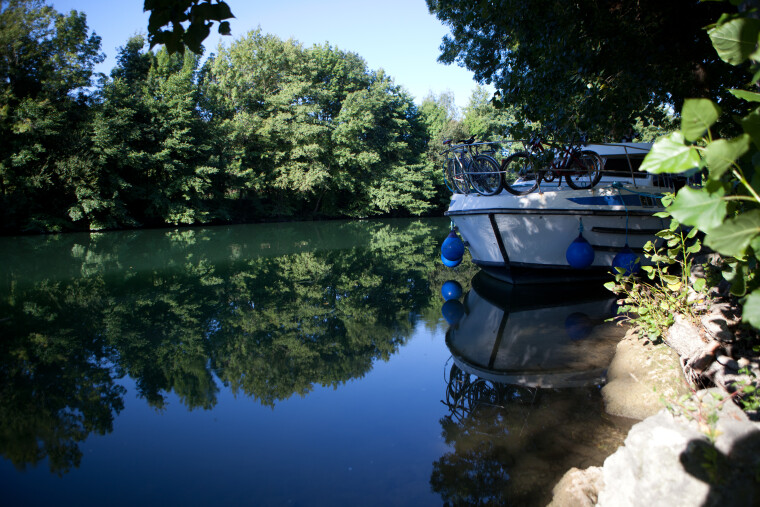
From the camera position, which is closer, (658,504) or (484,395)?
(658,504)

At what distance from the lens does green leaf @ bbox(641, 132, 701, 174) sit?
1554 millimetres

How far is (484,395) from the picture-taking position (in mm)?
4469

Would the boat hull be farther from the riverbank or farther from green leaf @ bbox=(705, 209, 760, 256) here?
green leaf @ bbox=(705, 209, 760, 256)

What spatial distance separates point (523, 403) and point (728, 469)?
2.20 metres

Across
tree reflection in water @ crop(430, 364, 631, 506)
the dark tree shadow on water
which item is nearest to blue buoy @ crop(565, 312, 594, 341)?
tree reflection in water @ crop(430, 364, 631, 506)

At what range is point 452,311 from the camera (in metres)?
7.64

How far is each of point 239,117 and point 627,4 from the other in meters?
25.9

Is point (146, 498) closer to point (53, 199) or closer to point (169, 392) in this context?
point (169, 392)

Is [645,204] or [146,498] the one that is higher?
[645,204]

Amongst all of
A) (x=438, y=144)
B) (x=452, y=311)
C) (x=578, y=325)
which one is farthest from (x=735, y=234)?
(x=438, y=144)

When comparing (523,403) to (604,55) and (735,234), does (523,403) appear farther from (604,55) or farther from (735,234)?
(604,55)

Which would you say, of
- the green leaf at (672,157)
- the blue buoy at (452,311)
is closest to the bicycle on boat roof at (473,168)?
the blue buoy at (452,311)

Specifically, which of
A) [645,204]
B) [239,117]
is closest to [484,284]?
[645,204]

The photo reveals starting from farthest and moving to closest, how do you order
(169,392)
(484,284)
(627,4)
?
1. (484,284)
2. (627,4)
3. (169,392)
